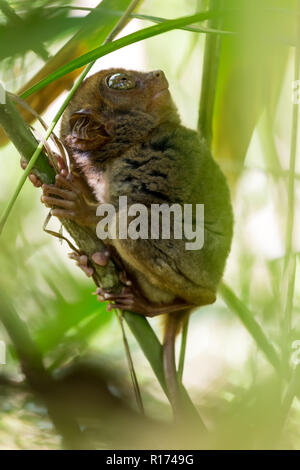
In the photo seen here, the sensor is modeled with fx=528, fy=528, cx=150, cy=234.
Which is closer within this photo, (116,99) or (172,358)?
(172,358)

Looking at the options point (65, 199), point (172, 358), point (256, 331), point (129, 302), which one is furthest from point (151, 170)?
point (256, 331)

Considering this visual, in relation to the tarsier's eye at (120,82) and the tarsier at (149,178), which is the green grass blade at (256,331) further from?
the tarsier's eye at (120,82)

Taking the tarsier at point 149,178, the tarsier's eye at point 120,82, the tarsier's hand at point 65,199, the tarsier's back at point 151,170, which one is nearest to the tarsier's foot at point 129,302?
the tarsier at point 149,178

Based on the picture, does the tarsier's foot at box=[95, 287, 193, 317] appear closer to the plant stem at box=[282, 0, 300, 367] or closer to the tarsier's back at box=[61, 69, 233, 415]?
the tarsier's back at box=[61, 69, 233, 415]

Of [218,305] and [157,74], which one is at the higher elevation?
[157,74]

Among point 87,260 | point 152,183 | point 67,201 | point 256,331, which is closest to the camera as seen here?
point 256,331

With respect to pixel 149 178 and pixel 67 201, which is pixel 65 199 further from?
pixel 149 178

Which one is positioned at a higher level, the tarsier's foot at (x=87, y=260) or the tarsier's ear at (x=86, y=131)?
the tarsier's ear at (x=86, y=131)
